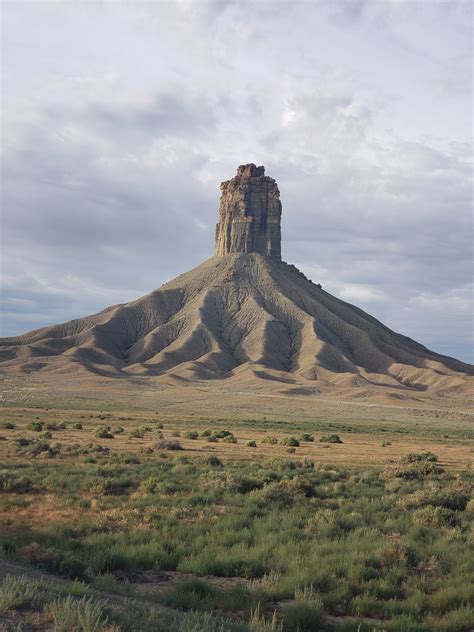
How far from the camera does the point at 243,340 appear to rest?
Result: 16288 cm

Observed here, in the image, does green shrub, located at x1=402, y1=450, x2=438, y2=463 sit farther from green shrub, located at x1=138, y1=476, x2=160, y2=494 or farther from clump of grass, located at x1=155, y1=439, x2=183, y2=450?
green shrub, located at x1=138, y1=476, x2=160, y2=494

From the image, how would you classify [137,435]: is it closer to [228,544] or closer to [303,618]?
[228,544]

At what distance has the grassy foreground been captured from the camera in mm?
8117

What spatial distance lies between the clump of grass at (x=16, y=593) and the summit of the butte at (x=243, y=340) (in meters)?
110

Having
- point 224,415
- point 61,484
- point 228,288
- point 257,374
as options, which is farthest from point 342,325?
point 61,484

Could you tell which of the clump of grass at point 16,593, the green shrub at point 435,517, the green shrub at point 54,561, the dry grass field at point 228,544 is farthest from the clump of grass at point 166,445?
the clump of grass at point 16,593

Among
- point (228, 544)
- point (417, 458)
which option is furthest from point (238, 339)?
point (228, 544)

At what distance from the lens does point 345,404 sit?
91.6m

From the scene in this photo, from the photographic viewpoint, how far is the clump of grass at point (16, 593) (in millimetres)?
6797

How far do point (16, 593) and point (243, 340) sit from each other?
155898 mm

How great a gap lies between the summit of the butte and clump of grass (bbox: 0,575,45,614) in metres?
110

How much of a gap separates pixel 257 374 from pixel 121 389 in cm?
3577

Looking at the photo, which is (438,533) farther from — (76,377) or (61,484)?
(76,377)

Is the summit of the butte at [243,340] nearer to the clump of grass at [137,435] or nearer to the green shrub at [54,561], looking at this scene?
the clump of grass at [137,435]
